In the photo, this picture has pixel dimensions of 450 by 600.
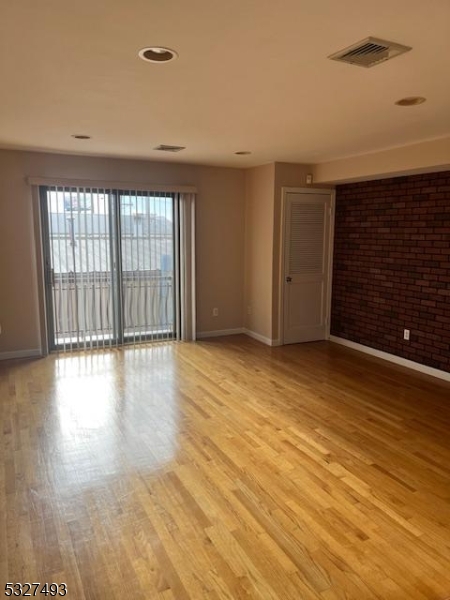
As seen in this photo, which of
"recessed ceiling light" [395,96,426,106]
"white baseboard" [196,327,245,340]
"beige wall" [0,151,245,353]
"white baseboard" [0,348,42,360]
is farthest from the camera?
"white baseboard" [196,327,245,340]

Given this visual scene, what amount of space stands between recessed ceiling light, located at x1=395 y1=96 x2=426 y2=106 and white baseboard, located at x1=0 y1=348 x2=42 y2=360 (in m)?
4.58

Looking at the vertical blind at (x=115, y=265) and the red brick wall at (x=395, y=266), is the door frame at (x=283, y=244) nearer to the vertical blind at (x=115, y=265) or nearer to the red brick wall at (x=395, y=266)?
the red brick wall at (x=395, y=266)

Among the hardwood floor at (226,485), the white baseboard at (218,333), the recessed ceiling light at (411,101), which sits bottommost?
the hardwood floor at (226,485)

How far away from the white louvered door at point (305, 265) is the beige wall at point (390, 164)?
1.36 feet

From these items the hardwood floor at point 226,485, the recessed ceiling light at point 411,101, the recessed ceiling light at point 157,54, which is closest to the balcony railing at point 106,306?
the hardwood floor at point 226,485

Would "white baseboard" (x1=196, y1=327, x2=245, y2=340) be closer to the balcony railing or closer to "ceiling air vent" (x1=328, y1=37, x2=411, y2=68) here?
the balcony railing

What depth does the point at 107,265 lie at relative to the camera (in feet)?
17.6

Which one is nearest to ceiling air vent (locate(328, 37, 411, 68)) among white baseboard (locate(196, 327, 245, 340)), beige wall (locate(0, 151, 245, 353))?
beige wall (locate(0, 151, 245, 353))

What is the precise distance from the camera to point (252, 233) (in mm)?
6000

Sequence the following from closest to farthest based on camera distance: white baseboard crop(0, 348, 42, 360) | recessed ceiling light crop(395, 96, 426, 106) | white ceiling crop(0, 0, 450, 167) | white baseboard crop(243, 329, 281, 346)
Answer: white ceiling crop(0, 0, 450, 167)
recessed ceiling light crop(395, 96, 426, 106)
white baseboard crop(0, 348, 42, 360)
white baseboard crop(243, 329, 281, 346)

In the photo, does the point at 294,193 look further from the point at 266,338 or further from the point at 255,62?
the point at 255,62

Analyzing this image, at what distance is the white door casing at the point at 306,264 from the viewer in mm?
5590

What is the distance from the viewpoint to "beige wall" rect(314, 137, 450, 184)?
393cm

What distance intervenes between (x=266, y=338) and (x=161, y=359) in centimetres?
152
